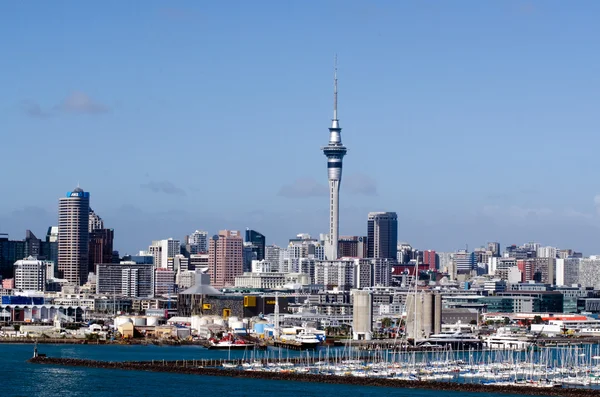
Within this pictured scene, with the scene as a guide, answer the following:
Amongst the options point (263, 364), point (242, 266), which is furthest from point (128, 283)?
point (263, 364)

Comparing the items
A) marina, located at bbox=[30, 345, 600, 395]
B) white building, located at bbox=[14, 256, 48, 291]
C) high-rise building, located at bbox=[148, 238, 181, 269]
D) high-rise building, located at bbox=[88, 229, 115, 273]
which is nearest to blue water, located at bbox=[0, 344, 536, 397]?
marina, located at bbox=[30, 345, 600, 395]

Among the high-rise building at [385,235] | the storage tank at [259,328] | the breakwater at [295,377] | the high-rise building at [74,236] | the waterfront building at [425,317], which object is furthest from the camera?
the high-rise building at [385,235]

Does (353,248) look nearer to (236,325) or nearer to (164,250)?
(164,250)

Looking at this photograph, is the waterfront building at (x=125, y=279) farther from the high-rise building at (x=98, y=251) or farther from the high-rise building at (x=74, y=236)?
the high-rise building at (x=98, y=251)

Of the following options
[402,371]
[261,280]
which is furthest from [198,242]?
[402,371]

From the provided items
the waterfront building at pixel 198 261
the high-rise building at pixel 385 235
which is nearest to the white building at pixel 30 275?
the waterfront building at pixel 198 261

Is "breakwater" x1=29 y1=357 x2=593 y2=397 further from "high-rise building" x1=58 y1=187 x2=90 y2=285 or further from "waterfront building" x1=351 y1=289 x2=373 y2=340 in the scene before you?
"high-rise building" x1=58 y1=187 x2=90 y2=285

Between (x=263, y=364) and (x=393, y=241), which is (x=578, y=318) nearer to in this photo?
(x=263, y=364)
